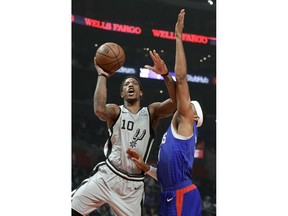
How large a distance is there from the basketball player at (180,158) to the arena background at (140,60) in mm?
3702

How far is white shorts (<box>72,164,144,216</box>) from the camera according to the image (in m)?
4.76

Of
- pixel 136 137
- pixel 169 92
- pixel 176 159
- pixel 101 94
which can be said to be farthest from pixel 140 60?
pixel 176 159

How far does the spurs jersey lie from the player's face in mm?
147

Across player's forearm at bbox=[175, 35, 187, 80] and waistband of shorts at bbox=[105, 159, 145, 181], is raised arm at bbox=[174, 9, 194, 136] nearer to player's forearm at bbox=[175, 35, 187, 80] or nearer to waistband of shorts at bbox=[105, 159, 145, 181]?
player's forearm at bbox=[175, 35, 187, 80]

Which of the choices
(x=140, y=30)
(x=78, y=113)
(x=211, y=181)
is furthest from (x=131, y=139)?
(x=211, y=181)

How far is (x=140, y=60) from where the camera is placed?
28.9ft

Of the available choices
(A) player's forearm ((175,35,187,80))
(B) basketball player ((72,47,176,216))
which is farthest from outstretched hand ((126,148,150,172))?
(A) player's forearm ((175,35,187,80))

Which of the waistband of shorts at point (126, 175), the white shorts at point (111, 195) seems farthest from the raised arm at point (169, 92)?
the white shorts at point (111, 195)

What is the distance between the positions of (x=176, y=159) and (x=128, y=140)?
83 centimetres

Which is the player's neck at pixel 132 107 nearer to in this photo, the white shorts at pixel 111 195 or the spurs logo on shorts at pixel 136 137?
the spurs logo on shorts at pixel 136 137

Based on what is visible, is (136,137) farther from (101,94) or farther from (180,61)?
(180,61)

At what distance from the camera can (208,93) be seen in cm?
988

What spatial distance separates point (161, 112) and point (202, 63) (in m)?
5.15

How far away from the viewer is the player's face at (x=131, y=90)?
4.79 m
